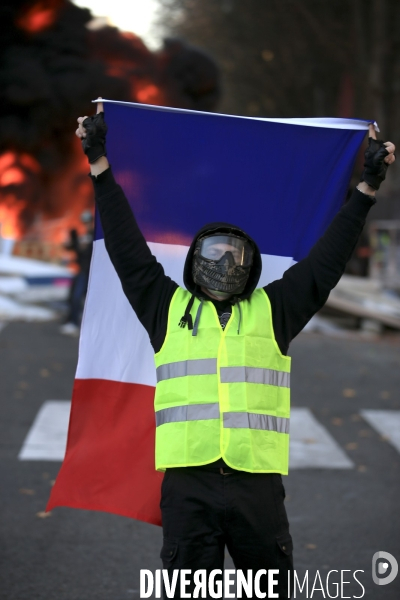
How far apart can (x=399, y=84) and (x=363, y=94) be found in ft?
4.25

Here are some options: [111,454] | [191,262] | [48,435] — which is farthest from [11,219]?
[191,262]

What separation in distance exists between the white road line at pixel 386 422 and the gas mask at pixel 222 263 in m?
5.48

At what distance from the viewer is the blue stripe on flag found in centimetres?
460

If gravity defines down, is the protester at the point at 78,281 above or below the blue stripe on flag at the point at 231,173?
above

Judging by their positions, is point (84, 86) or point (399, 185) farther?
point (84, 86)

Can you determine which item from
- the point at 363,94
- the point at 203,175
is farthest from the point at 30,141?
the point at 203,175

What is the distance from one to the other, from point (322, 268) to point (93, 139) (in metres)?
1.06

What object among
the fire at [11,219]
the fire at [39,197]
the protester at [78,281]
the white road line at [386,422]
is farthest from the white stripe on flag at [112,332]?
the fire at [11,219]

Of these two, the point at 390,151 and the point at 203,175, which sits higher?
the point at 203,175

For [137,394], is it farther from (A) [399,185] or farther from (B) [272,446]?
(A) [399,185]

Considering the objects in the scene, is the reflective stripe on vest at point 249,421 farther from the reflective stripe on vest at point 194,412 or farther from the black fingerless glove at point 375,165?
the black fingerless glove at point 375,165

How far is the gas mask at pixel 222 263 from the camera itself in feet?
12.0

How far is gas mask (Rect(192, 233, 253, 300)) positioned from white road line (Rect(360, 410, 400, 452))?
5.48 m

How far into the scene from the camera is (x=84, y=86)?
3900 cm
